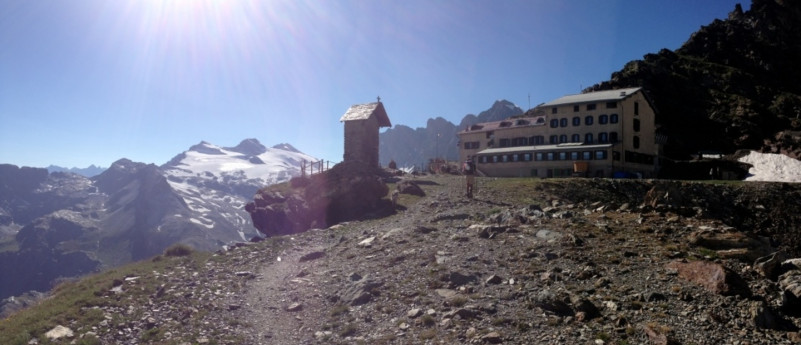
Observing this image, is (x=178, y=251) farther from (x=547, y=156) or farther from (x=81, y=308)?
(x=547, y=156)

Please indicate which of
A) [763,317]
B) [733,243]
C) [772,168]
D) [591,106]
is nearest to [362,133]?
[591,106]

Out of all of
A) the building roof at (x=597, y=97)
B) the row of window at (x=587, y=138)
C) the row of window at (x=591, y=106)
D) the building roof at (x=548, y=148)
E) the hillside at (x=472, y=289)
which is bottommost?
the hillside at (x=472, y=289)

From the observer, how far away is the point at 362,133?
201 ft

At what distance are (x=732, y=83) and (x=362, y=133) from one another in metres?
142

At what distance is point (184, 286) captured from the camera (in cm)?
2356

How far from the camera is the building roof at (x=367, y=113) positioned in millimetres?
62250

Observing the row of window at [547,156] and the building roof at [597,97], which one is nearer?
the row of window at [547,156]

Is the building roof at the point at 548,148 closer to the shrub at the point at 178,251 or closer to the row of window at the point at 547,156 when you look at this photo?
the row of window at the point at 547,156

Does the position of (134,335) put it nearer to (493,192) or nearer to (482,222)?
(482,222)

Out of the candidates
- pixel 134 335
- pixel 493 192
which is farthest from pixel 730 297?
pixel 493 192

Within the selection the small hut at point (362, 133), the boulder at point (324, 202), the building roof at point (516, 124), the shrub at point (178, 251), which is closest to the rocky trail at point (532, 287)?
the shrub at point (178, 251)

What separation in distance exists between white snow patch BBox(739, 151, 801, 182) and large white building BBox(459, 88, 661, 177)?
50.3 feet

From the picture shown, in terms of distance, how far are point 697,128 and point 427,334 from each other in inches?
5433

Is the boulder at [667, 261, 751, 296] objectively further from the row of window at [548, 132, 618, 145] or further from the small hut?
the row of window at [548, 132, 618, 145]
